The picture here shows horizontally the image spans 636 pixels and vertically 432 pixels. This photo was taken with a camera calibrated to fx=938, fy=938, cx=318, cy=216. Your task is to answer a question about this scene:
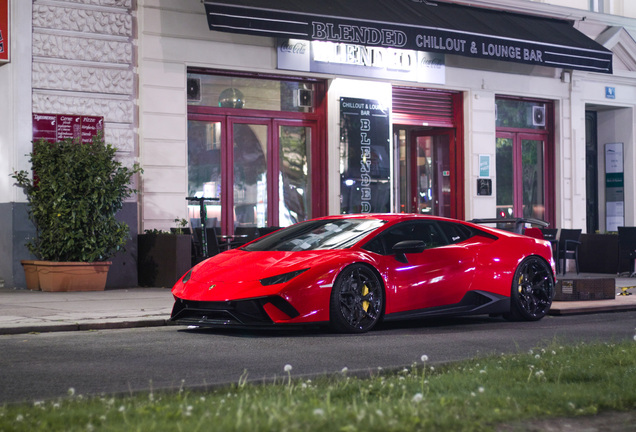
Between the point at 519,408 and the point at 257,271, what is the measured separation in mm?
4802

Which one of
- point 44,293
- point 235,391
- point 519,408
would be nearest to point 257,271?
point 235,391

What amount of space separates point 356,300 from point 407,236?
1290mm

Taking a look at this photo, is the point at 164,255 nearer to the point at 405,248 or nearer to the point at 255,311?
the point at 405,248

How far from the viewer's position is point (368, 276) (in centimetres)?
984

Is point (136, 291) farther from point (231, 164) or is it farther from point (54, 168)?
point (231, 164)

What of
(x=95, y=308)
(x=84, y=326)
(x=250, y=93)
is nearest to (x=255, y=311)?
(x=84, y=326)

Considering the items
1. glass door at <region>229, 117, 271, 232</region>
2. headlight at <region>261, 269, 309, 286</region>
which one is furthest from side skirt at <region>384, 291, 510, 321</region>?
glass door at <region>229, 117, 271, 232</region>

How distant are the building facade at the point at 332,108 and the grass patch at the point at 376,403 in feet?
35.9

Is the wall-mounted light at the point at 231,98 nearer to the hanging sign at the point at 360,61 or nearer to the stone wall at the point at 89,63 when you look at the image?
the hanging sign at the point at 360,61

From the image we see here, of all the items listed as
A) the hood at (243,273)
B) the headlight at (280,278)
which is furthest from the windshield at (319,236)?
the headlight at (280,278)

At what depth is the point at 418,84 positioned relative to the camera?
69.2 feet

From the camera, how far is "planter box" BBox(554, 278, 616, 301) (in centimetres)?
1372

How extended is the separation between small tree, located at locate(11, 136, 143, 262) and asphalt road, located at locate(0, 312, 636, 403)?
5290 millimetres

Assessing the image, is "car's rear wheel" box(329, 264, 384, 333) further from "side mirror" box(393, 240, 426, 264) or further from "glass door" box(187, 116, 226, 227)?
"glass door" box(187, 116, 226, 227)
